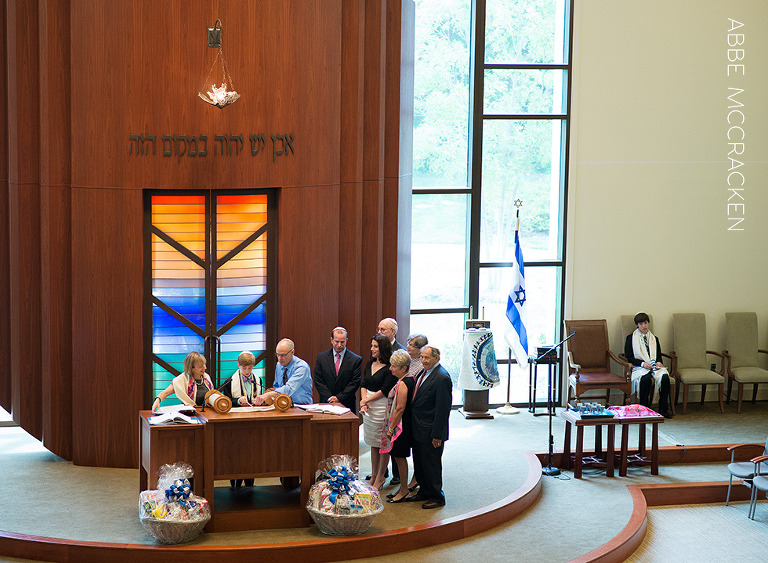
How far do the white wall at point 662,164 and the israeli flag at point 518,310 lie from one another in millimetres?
703

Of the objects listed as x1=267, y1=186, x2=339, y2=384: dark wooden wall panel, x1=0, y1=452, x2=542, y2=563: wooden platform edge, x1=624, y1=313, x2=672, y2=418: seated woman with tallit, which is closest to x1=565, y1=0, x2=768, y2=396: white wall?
x1=624, y1=313, x2=672, y2=418: seated woman with tallit

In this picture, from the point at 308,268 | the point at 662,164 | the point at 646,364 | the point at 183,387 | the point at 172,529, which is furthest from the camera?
the point at 662,164

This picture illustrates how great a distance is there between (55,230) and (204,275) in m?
1.30

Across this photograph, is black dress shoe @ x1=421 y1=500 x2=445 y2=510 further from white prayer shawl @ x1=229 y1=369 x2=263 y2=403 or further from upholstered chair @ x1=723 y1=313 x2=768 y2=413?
upholstered chair @ x1=723 y1=313 x2=768 y2=413

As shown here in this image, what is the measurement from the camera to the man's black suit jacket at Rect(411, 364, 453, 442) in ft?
25.6

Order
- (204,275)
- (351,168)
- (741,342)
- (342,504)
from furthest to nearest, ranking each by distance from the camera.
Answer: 1. (741,342)
2. (351,168)
3. (204,275)
4. (342,504)

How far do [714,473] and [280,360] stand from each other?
4204 millimetres

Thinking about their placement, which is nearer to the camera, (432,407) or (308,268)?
(432,407)

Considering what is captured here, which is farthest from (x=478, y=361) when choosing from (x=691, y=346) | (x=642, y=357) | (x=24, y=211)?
(x=24, y=211)

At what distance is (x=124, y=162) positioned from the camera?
28.3 feet

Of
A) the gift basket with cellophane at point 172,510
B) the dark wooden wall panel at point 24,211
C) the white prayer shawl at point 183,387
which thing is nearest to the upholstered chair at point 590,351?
the white prayer shawl at point 183,387

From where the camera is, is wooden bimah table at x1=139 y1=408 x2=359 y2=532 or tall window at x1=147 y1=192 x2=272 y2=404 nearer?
wooden bimah table at x1=139 y1=408 x2=359 y2=532

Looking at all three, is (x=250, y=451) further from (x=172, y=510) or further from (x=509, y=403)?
(x=509, y=403)

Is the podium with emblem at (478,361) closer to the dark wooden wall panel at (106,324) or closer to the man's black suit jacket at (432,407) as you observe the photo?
the man's black suit jacket at (432,407)
